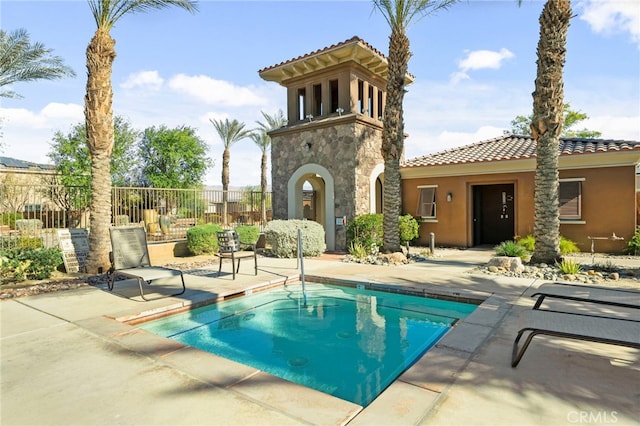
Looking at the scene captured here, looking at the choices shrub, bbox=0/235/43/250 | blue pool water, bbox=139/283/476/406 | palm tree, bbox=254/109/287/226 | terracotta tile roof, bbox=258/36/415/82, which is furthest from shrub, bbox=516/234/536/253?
palm tree, bbox=254/109/287/226

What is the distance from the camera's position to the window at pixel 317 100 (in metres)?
16.0

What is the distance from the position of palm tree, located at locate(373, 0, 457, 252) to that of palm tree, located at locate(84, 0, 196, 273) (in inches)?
299

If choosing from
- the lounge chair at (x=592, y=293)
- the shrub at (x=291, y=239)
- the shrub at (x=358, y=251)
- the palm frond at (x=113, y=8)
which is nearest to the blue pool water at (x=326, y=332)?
the lounge chair at (x=592, y=293)

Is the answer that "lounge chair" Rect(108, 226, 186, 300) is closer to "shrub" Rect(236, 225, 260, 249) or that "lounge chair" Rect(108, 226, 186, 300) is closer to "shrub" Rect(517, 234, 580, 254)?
"shrub" Rect(236, 225, 260, 249)

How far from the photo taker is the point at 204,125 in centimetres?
3142

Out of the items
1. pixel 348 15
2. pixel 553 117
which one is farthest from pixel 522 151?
pixel 348 15

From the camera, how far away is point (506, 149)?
15562mm

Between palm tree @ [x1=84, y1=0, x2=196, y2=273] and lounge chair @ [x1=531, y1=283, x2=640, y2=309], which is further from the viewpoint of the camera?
palm tree @ [x1=84, y1=0, x2=196, y2=273]

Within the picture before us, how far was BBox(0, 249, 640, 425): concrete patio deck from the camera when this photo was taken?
2.81 metres

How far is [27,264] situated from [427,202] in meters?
14.3

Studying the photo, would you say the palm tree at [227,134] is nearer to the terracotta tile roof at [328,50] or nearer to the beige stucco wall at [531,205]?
the terracotta tile roof at [328,50]

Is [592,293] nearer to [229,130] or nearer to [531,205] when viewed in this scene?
[531,205]

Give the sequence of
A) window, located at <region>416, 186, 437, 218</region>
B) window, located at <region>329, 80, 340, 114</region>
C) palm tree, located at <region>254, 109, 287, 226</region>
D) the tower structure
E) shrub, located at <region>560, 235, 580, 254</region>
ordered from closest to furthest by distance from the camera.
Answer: shrub, located at <region>560, 235, 580, 254</region>, the tower structure, window, located at <region>329, 80, 340, 114</region>, window, located at <region>416, 186, 437, 218</region>, palm tree, located at <region>254, 109, 287, 226</region>

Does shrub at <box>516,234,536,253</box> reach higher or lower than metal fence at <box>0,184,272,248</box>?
lower
